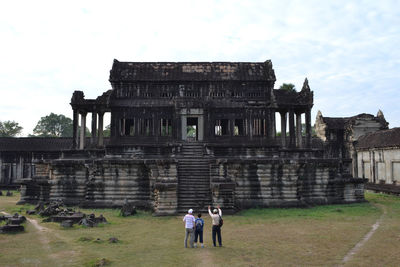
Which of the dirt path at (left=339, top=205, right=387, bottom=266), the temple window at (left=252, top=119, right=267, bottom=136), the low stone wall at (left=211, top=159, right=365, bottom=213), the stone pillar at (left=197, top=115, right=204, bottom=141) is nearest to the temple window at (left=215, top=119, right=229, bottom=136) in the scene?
the stone pillar at (left=197, top=115, right=204, bottom=141)

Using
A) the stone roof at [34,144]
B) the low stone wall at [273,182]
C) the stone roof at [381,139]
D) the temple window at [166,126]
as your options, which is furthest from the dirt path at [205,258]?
the stone roof at [34,144]

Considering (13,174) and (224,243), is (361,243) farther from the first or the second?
(13,174)

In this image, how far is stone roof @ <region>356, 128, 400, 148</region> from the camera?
104 ft

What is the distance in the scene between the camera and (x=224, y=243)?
11938 mm

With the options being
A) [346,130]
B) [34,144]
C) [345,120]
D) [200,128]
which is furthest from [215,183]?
[345,120]

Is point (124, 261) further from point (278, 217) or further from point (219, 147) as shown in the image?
point (219, 147)

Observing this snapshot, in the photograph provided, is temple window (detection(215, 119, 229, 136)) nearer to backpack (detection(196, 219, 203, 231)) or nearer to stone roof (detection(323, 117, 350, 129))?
backpack (detection(196, 219, 203, 231))

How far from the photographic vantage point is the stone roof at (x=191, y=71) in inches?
1086

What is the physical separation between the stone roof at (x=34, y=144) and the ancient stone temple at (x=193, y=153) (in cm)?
1321

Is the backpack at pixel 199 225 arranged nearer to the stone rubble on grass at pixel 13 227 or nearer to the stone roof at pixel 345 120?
the stone rubble on grass at pixel 13 227

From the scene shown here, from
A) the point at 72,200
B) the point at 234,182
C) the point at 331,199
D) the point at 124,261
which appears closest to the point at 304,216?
the point at 234,182

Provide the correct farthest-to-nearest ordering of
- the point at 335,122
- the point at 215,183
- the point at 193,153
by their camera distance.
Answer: the point at 335,122 → the point at 193,153 → the point at 215,183

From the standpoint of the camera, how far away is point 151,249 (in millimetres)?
11117

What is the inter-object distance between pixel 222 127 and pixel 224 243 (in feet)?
55.2
